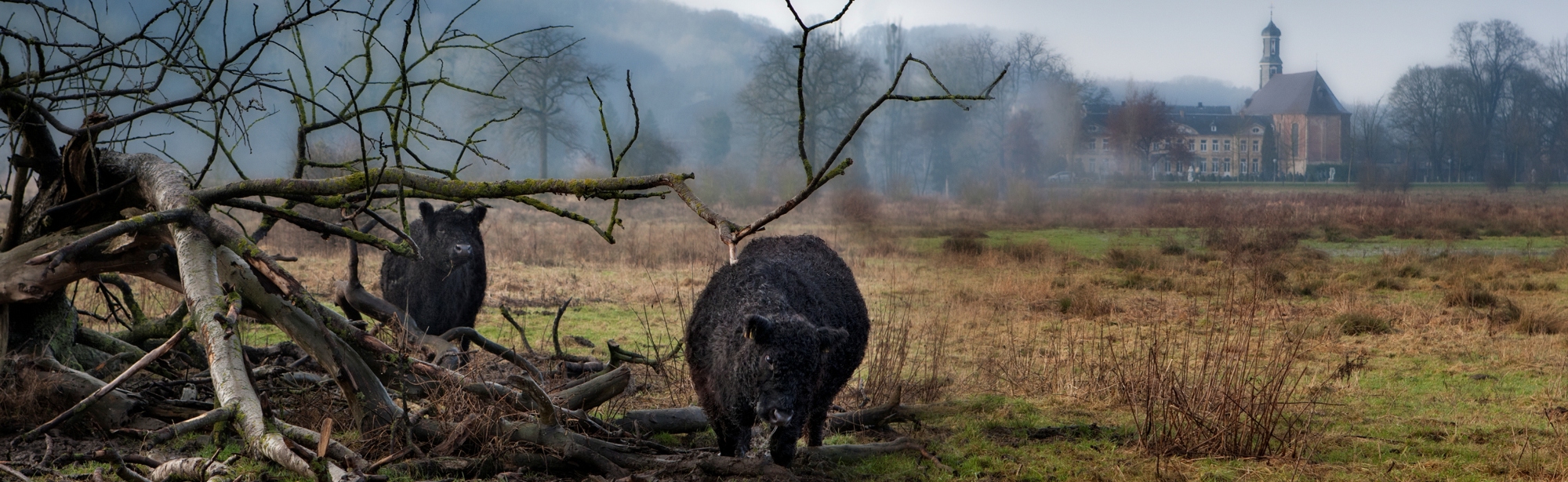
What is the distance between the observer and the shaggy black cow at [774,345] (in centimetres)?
511

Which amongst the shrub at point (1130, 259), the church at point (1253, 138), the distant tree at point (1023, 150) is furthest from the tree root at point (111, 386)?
the church at point (1253, 138)

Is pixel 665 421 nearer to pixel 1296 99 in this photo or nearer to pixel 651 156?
pixel 651 156

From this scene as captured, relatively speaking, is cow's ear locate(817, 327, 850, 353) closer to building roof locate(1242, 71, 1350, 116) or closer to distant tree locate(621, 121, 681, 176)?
distant tree locate(621, 121, 681, 176)

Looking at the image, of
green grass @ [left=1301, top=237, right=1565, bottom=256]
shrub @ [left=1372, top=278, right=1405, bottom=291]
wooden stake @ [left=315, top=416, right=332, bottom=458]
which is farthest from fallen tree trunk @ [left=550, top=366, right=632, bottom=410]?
green grass @ [left=1301, top=237, right=1565, bottom=256]

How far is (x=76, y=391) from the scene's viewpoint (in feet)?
20.1

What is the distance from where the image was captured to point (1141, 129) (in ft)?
139

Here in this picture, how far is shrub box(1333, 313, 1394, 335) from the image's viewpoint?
11969 millimetres

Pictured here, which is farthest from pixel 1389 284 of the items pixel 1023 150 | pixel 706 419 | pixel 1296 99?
pixel 1296 99

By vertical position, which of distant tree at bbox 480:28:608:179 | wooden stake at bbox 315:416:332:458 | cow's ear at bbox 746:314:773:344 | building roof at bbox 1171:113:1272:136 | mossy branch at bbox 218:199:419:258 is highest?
distant tree at bbox 480:28:608:179

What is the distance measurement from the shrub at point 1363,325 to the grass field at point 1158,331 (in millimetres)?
34

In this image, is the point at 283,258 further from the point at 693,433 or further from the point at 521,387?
the point at 693,433

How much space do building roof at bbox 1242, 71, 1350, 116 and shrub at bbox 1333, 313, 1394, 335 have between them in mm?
65007

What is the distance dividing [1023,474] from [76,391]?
6.22 metres

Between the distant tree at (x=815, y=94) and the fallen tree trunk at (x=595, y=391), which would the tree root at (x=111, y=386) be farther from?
the distant tree at (x=815, y=94)
